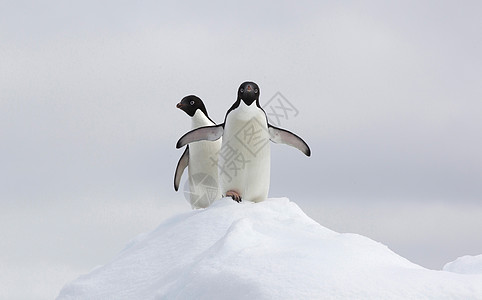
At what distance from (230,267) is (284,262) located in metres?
0.33

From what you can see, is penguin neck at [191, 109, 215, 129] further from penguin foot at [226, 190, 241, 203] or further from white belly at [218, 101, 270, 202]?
penguin foot at [226, 190, 241, 203]

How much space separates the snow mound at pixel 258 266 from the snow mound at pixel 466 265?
6.03 ft

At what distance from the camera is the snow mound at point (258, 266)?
3451 millimetres

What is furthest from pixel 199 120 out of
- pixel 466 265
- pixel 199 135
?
pixel 466 265

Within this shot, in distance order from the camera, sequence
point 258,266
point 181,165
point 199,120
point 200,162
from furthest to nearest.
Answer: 1. point 181,165
2. point 199,120
3. point 200,162
4. point 258,266

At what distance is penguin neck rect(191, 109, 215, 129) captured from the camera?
739 centimetres

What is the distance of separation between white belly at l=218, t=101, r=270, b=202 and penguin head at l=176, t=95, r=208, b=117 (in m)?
1.09

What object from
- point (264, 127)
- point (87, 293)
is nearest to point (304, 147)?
point (264, 127)

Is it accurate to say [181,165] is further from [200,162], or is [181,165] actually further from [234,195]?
[234,195]

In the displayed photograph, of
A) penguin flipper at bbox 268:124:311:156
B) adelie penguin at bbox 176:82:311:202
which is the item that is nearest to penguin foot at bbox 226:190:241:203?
adelie penguin at bbox 176:82:311:202

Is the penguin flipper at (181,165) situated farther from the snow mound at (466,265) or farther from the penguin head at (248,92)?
the snow mound at (466,265)

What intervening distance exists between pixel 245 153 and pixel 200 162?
1104 millimetres

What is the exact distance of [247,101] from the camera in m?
6.35

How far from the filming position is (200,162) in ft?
23.9
